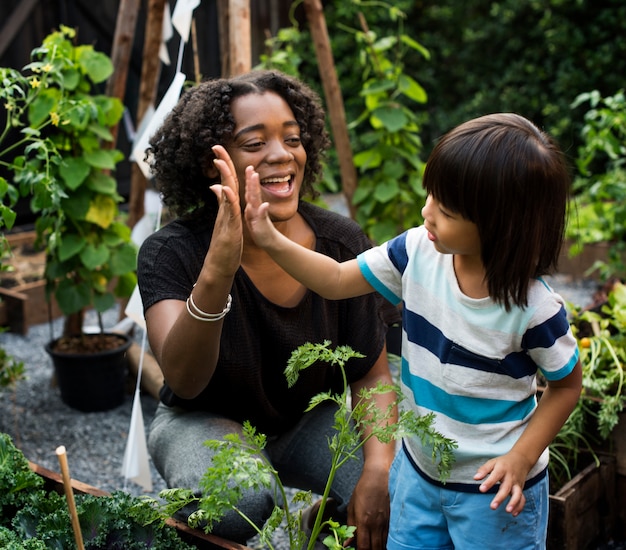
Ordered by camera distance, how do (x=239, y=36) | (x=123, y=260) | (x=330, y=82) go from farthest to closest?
(x=330, y=82) < (x=123, y=260) < (x=239, y=36)

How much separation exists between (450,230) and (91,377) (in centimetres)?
244

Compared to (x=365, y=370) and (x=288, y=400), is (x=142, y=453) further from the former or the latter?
(x=365, y=370)

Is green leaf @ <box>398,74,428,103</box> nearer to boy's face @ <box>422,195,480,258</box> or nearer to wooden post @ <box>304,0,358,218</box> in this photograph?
wooden post @ <box>304,0,358,218</box>

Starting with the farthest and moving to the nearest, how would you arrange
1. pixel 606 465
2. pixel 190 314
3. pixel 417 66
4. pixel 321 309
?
1. pixel 417 66
2. pixel 606 465
3. pixel 321 309
4. pixel 190 314

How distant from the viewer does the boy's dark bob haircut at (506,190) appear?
1275 millimetres

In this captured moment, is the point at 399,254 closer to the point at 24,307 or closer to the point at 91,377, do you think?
the point at 91,377

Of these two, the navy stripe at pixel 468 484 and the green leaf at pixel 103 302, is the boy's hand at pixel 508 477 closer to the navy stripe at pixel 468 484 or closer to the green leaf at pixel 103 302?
the navy stripe at pixel 468 484

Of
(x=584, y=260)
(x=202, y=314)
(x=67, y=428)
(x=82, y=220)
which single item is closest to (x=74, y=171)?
(x=82, y=220)

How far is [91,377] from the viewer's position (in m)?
3.38

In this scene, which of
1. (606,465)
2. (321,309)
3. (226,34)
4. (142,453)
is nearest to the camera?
(321,309)

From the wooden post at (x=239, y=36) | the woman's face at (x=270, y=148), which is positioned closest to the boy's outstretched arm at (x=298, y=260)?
the woman's face at (x=270, y=148)

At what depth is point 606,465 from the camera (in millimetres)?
2225

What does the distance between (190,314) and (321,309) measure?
470mm

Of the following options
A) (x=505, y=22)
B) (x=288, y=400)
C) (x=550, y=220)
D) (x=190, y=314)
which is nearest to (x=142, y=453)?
(x=288, y=400)
